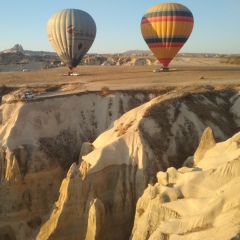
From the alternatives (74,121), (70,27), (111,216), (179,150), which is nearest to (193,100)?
(179,150)

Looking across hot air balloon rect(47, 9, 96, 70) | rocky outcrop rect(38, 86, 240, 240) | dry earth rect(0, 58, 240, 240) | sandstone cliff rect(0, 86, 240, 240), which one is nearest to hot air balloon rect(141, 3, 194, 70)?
hot air balloon rect(47, 9, 96, 70)

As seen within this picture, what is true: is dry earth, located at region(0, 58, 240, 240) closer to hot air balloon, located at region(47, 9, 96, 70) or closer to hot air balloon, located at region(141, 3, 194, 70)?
hot air balloon, located at region(141, 3, 194, 70)

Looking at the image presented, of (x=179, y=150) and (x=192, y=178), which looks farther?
(x=179, y=150)

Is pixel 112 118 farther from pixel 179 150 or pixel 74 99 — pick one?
pixel 179 150

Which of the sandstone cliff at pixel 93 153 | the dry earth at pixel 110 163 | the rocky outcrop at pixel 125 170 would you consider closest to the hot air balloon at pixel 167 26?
the dry earth at pixel 110 163

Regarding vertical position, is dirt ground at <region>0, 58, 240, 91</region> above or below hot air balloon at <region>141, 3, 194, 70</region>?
below

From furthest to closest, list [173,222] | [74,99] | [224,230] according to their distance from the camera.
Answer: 1. [74,99]
2. [173,222]
3. [224,230]
